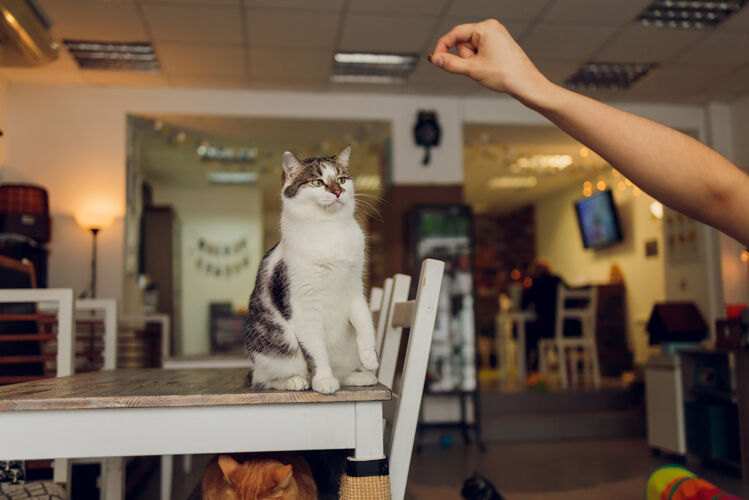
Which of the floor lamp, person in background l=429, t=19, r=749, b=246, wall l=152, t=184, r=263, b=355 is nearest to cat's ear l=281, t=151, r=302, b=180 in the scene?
person in background l=429, t=19, r=749, b=246

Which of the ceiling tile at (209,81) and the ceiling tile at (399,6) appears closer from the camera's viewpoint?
the ceiling tile at (399,6)

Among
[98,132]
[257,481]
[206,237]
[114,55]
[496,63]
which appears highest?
[114,55]

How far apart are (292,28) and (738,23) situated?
3038mm

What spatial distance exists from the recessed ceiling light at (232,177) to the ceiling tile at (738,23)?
5.97 m

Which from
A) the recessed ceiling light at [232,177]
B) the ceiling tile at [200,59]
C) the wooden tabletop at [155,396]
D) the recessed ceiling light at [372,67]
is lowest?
the wooden tabletop at [155,396]

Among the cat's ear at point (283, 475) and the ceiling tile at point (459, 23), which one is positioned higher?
the ceiling tile at point (459, 23)

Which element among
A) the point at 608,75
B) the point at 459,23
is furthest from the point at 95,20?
the point at 608,75

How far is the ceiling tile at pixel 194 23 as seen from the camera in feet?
12.6

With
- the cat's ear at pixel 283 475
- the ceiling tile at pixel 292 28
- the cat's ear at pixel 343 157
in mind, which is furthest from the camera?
the ceiling tile at pixel 292 28

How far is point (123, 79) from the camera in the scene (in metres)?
4.96

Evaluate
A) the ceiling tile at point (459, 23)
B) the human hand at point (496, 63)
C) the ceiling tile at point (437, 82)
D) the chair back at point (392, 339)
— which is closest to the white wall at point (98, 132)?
the ceiling tile at point (437, 82)

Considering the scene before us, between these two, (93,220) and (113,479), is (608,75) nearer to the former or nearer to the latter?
(93,220)

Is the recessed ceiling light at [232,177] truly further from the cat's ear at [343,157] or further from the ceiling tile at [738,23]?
the cat's ear at [343,157]

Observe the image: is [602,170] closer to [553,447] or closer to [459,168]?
[459,168]
